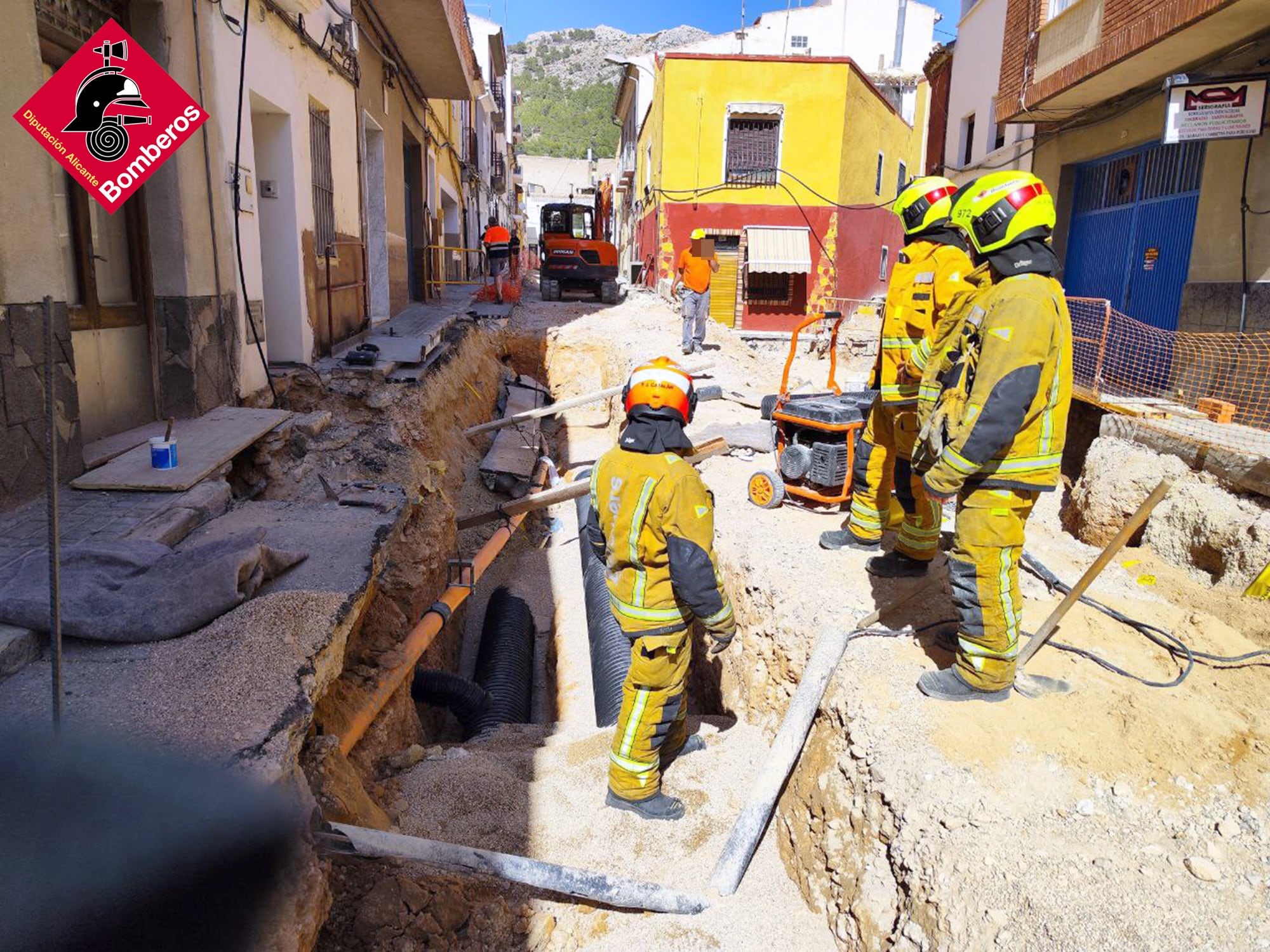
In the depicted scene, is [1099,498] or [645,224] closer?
[1099,498]

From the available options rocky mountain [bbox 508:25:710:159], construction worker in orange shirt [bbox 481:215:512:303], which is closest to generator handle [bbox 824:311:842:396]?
construction worker in orange shirt [bbox 481:215:512:303]

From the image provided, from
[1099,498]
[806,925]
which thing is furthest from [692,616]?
[1099,498]

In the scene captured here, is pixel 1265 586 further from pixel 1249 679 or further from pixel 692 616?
pixel 692 616

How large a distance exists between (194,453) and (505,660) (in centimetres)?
284

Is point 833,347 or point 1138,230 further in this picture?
point 1138,230

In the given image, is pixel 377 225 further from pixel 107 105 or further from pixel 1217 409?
pixel 1217 409

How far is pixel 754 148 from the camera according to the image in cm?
2169

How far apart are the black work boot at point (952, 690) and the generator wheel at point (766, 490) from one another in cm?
288

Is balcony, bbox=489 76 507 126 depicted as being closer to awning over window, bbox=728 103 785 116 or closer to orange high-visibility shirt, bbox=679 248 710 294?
awning over window, bbox=728 103 785 116

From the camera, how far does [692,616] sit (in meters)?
3.53

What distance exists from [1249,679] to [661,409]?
2936 mm

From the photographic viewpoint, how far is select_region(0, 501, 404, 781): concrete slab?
232 centimetres

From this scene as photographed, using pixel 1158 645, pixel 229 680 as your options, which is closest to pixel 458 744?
pixel 229 680

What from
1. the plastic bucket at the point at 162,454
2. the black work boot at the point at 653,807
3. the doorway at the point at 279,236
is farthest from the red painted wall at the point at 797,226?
the black work boot at the point at 653,807
